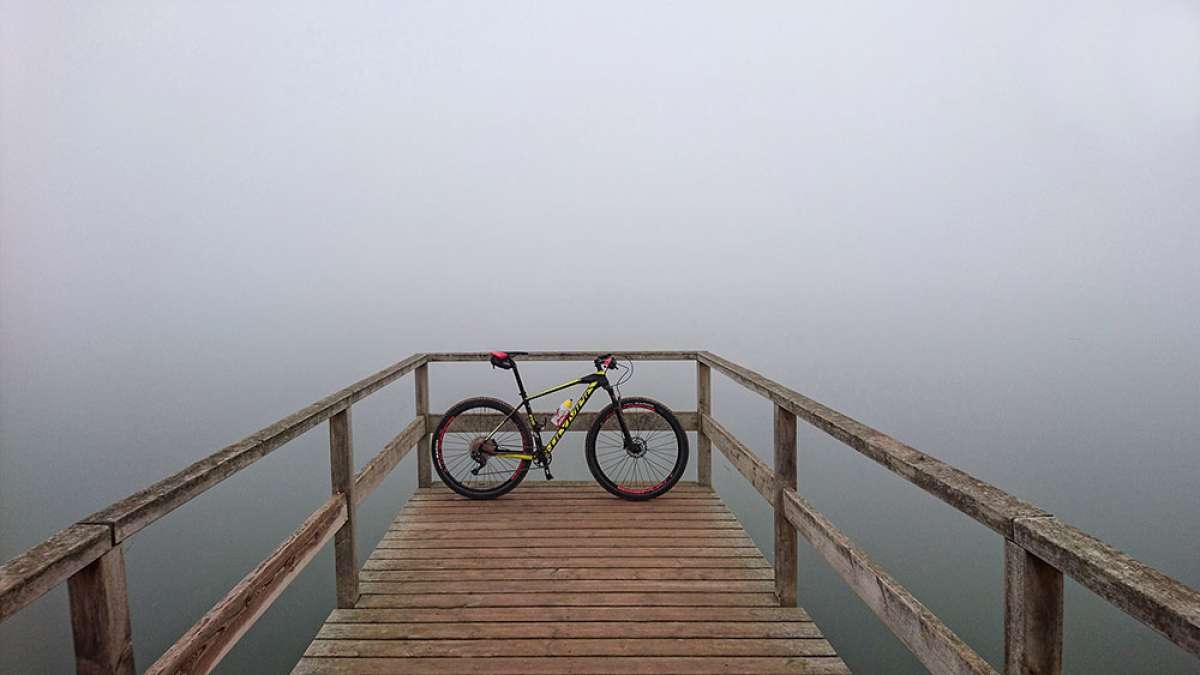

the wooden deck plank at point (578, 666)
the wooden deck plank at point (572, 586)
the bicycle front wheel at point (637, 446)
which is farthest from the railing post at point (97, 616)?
the bicycle front wheel at point (637, 446)

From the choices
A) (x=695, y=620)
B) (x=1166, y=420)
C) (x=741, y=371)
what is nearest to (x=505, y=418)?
(x=741, y=371)

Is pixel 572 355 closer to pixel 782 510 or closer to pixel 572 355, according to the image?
pixel 572 355

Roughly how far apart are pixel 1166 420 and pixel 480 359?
70.1 metres

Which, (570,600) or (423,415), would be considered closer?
(570,600)

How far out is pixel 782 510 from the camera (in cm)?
308

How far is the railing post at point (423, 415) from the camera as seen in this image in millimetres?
4977

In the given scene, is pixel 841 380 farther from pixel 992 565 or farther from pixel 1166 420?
pixel 992 565

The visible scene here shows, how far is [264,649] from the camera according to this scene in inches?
888

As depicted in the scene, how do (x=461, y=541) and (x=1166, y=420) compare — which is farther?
(x=1166, y=420)

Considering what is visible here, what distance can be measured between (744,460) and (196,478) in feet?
9.08

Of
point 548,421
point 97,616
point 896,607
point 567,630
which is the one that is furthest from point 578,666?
point 548,421

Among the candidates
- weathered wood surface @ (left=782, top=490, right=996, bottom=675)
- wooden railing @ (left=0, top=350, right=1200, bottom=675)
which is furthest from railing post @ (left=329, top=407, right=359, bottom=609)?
weathered wood surface @ (left=782, top=490, right=996, bottom=675)

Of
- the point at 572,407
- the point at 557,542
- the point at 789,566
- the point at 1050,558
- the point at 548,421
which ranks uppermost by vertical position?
the point at 1050,558

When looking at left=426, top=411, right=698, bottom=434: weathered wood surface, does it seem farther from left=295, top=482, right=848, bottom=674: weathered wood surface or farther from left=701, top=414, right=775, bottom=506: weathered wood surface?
left=295, top=482, right=848, bottom=674: weathered wood surface
